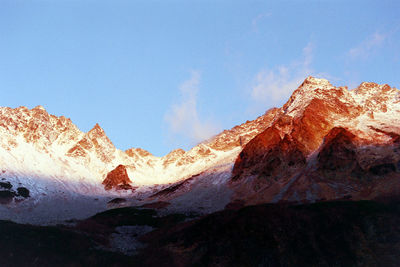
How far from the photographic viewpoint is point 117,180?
514 feet

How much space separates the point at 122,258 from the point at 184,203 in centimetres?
5076

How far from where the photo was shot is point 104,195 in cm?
14088

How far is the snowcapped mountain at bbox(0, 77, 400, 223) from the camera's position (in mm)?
93469

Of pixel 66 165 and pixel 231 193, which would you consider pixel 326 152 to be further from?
pixel 66 165

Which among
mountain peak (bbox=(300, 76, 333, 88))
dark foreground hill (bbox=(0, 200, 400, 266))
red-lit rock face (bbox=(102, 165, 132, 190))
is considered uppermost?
mountain peak (bbox=(300, 76, 333, 88))

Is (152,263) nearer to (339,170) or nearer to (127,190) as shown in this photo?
(339,170)

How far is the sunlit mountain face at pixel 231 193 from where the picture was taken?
53688 mm

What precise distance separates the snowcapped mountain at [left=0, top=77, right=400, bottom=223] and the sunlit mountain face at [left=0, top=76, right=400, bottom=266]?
1.51 ft

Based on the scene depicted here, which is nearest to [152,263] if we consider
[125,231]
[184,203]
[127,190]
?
[125,231]

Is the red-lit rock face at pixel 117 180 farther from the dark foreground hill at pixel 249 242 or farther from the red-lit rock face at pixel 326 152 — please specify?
the dark foreground hill at pixel 249 242

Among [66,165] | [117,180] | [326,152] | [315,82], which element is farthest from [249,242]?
[315,82]

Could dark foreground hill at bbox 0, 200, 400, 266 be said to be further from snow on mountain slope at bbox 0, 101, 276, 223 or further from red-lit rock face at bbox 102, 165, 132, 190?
red-lit rock face at bbox 102, 165, 132, 190

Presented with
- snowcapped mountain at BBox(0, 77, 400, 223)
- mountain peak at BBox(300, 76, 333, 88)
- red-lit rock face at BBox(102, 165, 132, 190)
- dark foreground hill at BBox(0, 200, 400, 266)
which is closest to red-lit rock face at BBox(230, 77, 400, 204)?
snowcapped mountain at BBox(0, 77, 400, 223)

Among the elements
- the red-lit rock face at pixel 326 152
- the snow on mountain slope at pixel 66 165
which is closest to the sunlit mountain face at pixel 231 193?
the red-lit rock face at pixel 326 152
